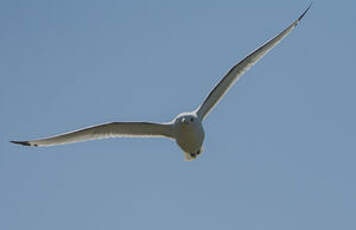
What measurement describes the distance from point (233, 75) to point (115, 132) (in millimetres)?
3087

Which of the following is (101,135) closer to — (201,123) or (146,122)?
(146,122)

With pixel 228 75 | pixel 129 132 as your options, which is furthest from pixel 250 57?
pixel 129 132

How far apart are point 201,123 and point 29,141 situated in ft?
14.3

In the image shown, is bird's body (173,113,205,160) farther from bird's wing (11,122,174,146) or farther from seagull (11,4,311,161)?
bird's wing (11,122,174,146)

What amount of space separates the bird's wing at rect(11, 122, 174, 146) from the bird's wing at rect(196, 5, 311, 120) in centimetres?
101

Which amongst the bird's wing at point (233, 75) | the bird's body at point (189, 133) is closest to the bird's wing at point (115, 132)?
the bird's body at point (189, 133)

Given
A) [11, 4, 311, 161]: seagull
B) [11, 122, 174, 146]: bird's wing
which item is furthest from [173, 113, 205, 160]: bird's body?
[11, 122, 174, 146]: bird's wing

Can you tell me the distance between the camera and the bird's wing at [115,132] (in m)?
18.5

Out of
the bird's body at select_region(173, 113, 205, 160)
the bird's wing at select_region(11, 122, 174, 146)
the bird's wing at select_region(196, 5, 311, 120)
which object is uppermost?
the bird's wing at select_region(196, 5, 311, 120)

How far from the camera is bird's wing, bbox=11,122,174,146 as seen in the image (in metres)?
18.5

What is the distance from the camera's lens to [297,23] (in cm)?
1902

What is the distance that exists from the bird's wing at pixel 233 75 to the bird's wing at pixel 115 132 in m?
1.01

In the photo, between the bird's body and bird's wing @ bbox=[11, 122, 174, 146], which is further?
bird's wing @ bbox=[11, 122, 174, 146]

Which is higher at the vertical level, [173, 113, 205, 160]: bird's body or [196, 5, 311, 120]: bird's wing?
[196, 5, 311, 120]: bird's wing
